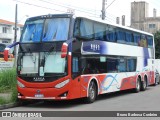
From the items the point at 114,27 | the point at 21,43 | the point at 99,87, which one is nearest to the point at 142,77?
the point at 114,27

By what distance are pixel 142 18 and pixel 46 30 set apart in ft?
308

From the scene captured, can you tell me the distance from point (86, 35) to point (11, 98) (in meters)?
4.29

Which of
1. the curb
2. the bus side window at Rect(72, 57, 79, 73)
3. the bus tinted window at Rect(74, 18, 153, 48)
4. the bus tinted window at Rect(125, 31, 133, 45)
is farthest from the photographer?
the bus tinted window at Rect(125, 31, 133, 45)

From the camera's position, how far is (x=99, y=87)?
59.6 feet

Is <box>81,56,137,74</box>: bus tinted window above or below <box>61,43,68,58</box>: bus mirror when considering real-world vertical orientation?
below

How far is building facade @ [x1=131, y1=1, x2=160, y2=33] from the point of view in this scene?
102000 mm

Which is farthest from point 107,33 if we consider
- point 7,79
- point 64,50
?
point 7,79

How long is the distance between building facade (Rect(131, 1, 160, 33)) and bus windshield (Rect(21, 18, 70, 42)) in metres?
87.3

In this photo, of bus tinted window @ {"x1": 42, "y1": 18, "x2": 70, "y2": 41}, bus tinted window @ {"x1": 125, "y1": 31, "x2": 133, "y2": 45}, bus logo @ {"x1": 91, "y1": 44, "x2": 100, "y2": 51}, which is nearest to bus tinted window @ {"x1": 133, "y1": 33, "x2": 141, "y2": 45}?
bus tinted window @ {"x1": 125, "y1": 31, "x2": 133, "y2": 45}

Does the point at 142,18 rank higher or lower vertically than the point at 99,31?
higher

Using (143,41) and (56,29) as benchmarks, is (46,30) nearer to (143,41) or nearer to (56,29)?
(56,29)

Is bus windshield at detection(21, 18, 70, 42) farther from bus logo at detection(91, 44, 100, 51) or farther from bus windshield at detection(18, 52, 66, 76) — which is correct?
bus logo at detection(91, 44, 100, 51)

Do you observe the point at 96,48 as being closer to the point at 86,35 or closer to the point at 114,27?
the point at 86,35

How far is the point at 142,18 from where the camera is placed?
107438 millimetres
